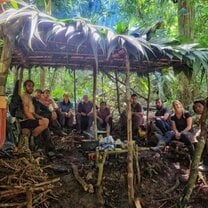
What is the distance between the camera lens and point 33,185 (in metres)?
5.81

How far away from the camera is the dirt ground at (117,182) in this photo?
6172mm

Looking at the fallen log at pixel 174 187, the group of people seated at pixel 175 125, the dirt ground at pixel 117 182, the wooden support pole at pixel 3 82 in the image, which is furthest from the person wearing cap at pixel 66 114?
the wooden support pole at pixel 3 82

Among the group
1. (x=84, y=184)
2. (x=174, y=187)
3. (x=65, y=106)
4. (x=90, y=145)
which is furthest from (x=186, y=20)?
(x=84, y=184)

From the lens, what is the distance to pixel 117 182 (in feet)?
21.6

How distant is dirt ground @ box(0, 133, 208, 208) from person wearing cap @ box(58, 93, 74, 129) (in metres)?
2.41

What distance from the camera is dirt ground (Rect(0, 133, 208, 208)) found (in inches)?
243

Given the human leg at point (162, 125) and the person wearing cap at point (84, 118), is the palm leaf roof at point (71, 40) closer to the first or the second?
the human leg at point (162, 125)

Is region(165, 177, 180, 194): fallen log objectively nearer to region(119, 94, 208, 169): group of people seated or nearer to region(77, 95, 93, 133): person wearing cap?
region(119, 94, 208, 169): group of people seated

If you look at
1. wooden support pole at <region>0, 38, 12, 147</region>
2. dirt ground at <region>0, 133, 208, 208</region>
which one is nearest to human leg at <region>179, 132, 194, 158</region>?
dirt ground at <region>0, 133, 208, 208</region>

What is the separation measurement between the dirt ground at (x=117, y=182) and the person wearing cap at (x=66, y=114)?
94.8 inches

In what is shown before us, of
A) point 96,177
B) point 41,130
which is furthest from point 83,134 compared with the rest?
point 96,177

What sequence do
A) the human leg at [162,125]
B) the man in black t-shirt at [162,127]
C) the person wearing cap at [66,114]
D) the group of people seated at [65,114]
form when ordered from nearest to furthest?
the man in black t-shirt at [162,127] < the human leg at [162,125] < the group of people seated at [65,114] < the person wearing cap at [66,114]

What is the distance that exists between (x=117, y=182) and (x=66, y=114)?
13.4 ft

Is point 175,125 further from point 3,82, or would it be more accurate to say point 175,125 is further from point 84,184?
point 3,82
